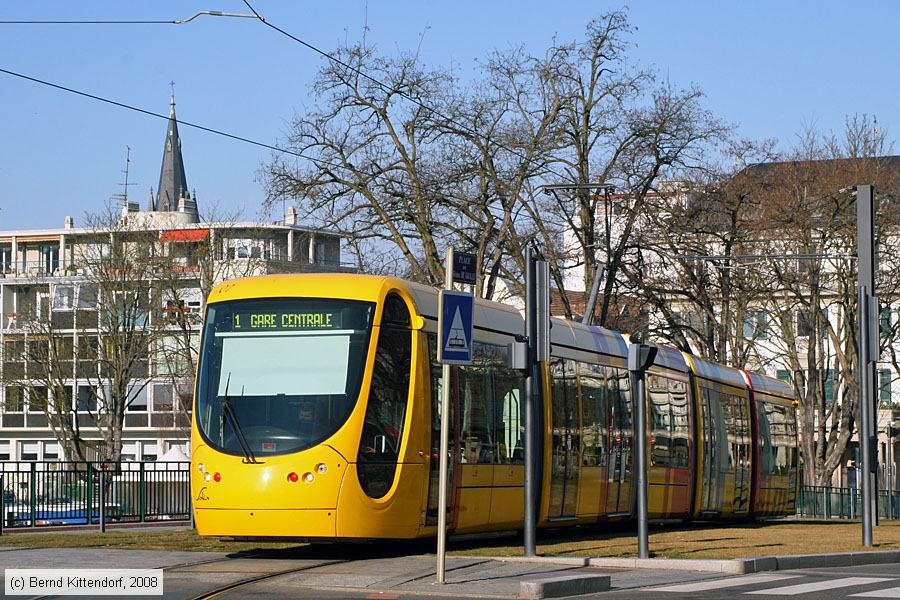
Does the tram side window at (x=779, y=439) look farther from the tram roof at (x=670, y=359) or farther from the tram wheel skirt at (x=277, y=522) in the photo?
the tram wheel skirt at (x=277, y=522)

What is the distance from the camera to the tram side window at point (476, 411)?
1838 cm

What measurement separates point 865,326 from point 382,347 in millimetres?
7843

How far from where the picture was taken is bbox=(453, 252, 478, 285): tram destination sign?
1431 centimetres

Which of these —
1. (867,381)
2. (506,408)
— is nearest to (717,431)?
(867,381)

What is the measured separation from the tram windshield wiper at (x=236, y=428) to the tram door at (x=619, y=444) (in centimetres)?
796

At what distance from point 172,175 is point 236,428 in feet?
376

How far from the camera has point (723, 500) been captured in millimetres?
29188

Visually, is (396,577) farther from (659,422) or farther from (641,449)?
(659,422)

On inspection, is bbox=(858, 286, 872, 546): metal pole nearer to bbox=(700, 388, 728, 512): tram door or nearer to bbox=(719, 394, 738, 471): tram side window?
bbox=(700, 388, 728, 512): tram door

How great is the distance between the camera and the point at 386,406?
16766 millimetres

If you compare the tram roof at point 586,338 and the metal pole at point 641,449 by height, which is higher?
the tram roof at point 586,338

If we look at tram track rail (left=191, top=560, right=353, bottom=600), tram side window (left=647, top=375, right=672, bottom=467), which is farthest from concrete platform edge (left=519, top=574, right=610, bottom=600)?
tram side window (left=647, top=375, right=672, bottom=467)

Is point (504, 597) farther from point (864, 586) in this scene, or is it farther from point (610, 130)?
point (610, 130)

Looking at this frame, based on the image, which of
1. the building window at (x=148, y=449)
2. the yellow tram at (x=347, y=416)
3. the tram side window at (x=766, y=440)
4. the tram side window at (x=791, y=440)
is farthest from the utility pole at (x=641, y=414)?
the building window at (x=148, y=449)
